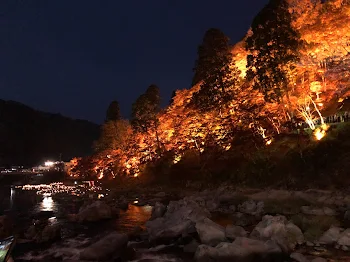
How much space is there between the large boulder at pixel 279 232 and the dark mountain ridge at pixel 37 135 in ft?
479

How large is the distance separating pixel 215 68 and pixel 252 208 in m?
26.4

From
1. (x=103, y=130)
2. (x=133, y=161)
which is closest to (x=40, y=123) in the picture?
(x=103, y=130)

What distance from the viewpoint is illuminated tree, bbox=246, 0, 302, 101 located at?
31.7 meters

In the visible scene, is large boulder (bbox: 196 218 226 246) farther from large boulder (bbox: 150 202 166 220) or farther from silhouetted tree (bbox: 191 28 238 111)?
silhouetted tree (bbox: 191 28 238 111)

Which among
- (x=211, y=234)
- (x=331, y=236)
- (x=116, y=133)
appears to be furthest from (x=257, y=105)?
(x=116, y=133)

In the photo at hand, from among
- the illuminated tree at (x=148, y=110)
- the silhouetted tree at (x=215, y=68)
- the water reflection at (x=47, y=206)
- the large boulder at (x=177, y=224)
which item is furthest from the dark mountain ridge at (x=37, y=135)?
the large boulder at (x=177, y=224)

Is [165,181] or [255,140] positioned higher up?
[255,140]

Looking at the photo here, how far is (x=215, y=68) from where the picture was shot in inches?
1800

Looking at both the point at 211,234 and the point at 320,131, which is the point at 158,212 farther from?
the point at 320,131

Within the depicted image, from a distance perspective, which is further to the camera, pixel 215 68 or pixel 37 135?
pixel 37 135

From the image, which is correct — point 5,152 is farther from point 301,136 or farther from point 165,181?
point 301,136

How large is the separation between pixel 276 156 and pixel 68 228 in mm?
20460

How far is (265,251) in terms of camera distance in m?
12.6

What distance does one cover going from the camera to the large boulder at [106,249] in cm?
1442
